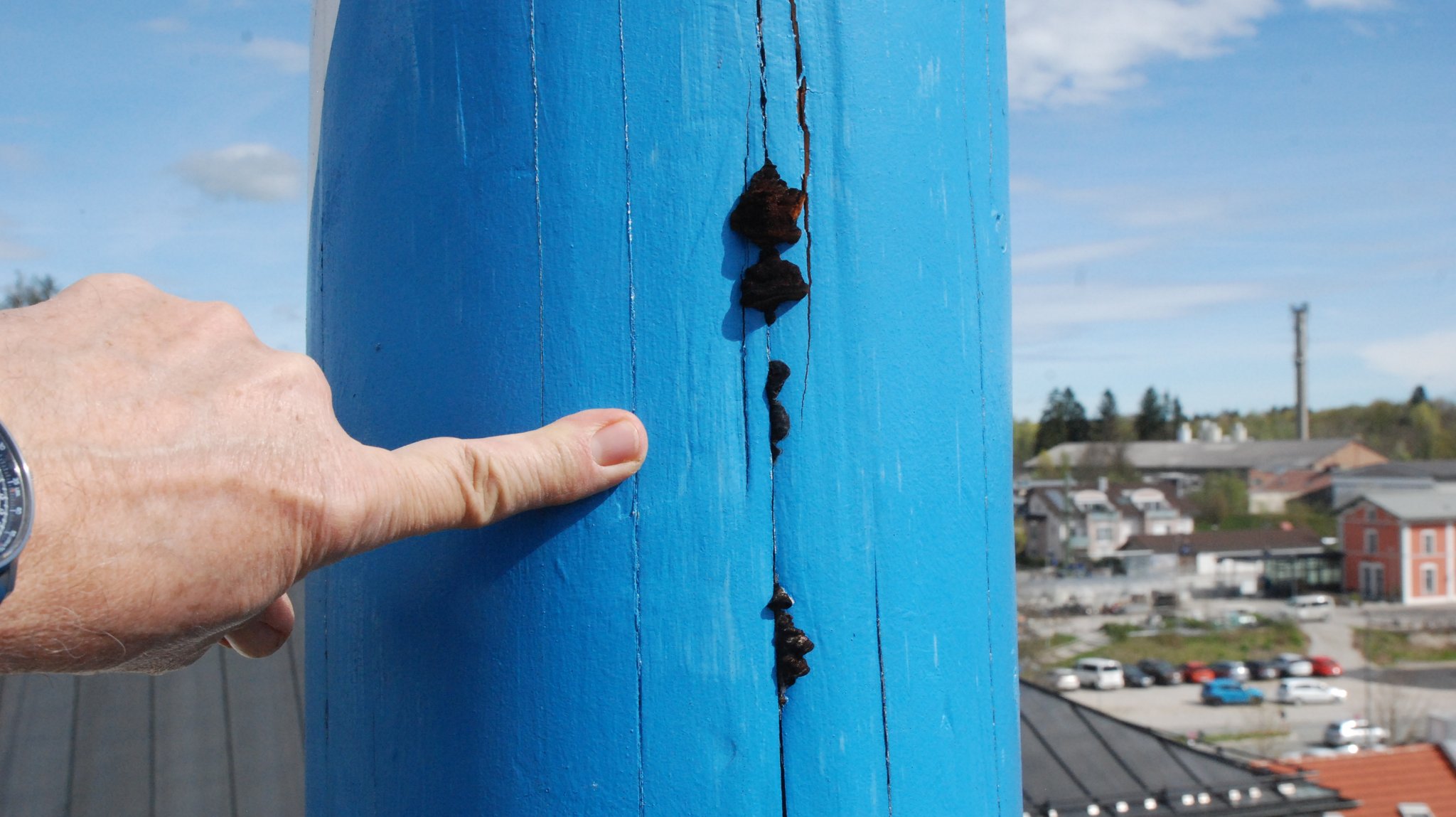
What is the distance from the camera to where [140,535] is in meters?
0.65

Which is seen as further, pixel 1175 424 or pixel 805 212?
pixel 1175 424

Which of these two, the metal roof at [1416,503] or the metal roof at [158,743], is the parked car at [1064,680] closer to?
the metal roof at [1416,503]

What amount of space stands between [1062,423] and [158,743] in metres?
71.5

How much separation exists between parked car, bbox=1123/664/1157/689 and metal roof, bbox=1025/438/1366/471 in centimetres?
2593

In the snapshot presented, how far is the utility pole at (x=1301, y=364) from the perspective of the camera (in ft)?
190

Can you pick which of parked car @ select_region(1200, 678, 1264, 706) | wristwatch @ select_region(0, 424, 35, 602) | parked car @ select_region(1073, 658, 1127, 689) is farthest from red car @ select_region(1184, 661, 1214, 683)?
wristwatch @ select_region(0, 424, 35, 602)

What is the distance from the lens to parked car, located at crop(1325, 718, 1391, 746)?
2481 centimetres

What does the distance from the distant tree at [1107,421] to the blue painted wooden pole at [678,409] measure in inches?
2779

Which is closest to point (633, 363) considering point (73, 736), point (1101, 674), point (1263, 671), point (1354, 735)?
point (73, 736)

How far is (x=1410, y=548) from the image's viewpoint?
36.7 metres

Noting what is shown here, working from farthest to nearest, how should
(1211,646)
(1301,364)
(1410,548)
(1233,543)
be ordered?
(1301,364) < (1233,543) < (1410,548) < (1211,646)

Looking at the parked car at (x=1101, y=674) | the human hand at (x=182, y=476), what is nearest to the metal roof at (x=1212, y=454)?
the parked car at (x=1101, y=674)

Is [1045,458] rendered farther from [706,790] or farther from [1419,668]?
[706,790]

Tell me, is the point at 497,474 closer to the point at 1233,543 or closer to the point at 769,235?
the point at 769,235
